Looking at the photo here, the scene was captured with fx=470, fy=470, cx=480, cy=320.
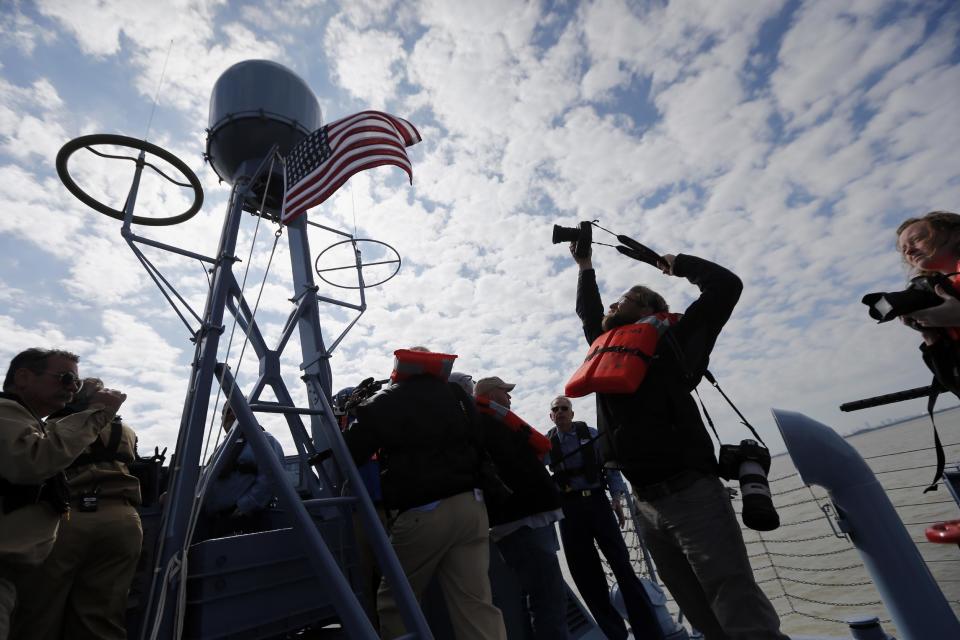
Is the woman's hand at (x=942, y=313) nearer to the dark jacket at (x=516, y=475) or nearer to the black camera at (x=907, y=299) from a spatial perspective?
the black camera at (x=907, y=299)

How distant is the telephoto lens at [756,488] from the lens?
1997mm

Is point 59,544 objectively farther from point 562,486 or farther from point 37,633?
point 562,486

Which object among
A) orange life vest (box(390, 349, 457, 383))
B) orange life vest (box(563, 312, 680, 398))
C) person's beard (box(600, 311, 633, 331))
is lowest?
orange life vest (box(563, 312, 680, 398))

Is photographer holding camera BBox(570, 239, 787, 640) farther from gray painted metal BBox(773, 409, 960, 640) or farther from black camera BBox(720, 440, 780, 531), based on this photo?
gray painted metal BBox(773, 409, 960, 640)

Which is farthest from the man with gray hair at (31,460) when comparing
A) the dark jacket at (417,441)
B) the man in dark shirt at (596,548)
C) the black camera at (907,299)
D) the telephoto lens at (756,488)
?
the black camera at (907,299)

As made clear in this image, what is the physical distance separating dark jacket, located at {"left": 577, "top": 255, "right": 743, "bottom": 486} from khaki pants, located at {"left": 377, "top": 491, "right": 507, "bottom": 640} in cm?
88

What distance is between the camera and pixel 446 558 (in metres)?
2.61

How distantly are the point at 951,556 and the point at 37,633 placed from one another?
11.2 metres

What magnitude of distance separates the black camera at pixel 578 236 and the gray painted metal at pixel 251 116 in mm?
3194

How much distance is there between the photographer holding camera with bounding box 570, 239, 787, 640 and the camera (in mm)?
2012

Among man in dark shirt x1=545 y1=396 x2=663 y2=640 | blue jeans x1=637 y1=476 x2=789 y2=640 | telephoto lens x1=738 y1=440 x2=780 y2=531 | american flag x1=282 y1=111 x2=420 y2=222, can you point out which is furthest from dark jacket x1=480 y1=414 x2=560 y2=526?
american flag x1=282 y1=111 x2=420 y2=222

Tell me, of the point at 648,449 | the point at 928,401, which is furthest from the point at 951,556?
the point at 648,449

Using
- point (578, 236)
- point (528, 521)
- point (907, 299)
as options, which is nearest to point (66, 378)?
point (528, 521)

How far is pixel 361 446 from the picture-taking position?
2809 mm
